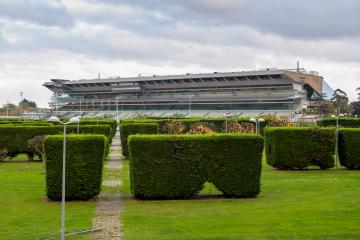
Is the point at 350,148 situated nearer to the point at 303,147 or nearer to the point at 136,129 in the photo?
the point at 303,147

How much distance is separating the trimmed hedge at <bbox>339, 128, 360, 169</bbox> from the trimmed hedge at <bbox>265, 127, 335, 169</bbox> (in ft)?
2.25

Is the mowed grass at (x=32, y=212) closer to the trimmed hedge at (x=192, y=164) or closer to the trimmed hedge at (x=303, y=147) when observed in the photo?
the trimmed hedge at (x=192, y=164)

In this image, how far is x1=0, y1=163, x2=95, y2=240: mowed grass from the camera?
13266 mm

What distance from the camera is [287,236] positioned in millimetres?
12422

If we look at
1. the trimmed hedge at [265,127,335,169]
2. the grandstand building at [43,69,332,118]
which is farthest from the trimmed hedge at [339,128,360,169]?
the grandstand building at [43,69,332,118]

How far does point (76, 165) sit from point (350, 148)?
46.5 feet

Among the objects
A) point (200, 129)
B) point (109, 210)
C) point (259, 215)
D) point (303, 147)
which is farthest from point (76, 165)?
point (200, 129)

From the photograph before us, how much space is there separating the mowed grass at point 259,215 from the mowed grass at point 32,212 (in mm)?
1218

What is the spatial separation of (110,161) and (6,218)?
1886 cm

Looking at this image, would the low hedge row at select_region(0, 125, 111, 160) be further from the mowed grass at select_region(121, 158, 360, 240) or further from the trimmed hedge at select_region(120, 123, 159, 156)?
the mowed grass at select_region(121, 158, 360, 240)

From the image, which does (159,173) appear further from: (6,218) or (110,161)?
(110,161)

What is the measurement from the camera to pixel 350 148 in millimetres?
26734

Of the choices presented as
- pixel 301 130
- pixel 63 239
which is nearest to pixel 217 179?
pixel 63 239

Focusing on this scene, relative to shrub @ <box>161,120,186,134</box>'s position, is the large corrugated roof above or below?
above
